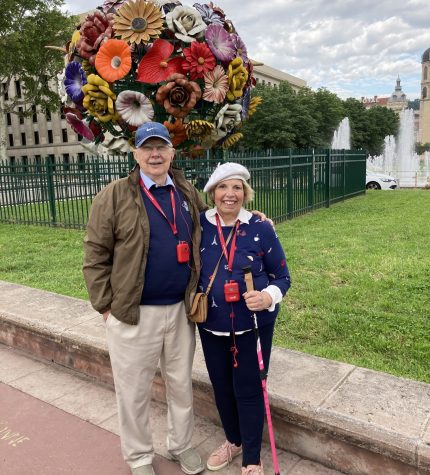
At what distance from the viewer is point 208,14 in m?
2.75

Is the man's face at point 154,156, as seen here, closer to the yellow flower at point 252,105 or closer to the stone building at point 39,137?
the yellow flower at point 252,105

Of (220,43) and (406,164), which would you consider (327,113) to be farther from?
(220,43)

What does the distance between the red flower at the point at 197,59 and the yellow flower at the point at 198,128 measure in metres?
0.26

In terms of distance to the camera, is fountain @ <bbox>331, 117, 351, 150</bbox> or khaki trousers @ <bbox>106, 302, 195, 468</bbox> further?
fountain @ <bbox>331, 117, 351, 150</bbox>

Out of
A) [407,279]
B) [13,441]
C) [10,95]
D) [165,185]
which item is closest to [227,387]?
[165,185]

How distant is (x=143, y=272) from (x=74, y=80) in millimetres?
1197

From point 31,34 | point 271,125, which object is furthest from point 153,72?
point 271,125

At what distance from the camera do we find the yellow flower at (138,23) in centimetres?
247

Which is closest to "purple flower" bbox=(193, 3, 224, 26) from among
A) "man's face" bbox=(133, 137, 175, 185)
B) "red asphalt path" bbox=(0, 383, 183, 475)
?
"man's face" bbox=(133, 137, 175, 185)

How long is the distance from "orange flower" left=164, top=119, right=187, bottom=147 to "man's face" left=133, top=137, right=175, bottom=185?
0.33 meters

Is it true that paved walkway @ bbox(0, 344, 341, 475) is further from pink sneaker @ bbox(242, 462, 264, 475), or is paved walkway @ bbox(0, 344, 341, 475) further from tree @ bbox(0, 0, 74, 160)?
tree @ bbox(0, 0, 74, 160)

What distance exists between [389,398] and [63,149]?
2261 inches

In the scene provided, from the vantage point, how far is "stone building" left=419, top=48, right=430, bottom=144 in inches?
4525

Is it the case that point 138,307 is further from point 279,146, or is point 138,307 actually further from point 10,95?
point 10,95
